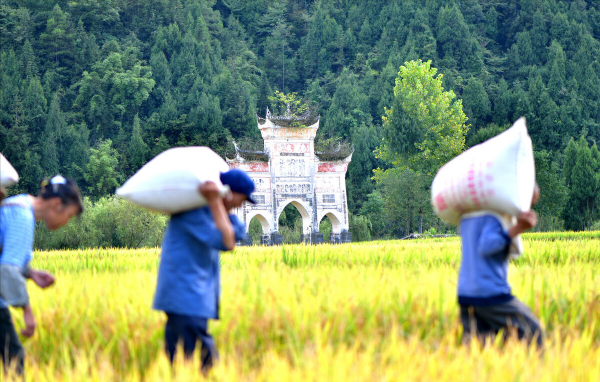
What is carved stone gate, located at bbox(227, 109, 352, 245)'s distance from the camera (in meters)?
28.5

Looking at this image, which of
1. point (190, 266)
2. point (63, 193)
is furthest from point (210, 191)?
point (63, 193)

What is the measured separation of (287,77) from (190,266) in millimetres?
60322

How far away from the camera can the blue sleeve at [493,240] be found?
402cm

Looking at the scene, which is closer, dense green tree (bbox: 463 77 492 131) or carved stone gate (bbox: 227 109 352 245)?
carved stone gate (bbox: 227 109 352 245)

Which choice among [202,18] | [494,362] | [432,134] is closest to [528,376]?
[494,362]

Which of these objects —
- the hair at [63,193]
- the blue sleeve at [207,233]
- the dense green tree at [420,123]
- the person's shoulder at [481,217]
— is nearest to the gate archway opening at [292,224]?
the dense green tree at [420,123]

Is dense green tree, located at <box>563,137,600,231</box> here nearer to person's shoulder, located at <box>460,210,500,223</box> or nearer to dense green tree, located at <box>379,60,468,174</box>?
dense green tree, located at <box>379,60,468,174</box>

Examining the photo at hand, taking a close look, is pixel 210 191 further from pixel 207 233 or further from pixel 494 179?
pixel 494 179

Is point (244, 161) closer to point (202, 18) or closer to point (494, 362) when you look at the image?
point (494, 362)

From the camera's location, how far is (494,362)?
11.1 feet

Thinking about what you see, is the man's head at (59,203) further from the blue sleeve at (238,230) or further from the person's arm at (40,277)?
the blue sleeve at (238,230)

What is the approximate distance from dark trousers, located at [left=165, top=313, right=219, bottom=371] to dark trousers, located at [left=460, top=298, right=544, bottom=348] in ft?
4.77

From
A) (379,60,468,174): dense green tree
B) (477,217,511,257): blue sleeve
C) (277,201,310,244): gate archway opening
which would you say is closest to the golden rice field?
(477,217,511,257): blue sleeve

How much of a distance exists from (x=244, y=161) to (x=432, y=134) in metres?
17.0
